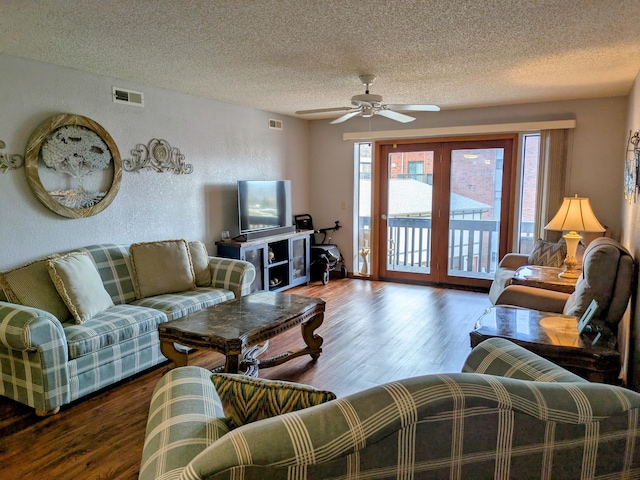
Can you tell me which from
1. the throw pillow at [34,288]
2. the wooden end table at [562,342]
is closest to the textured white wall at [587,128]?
the wooden end table at [562,342]

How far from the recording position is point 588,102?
5023mm

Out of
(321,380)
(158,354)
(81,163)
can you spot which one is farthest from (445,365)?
(81,163)

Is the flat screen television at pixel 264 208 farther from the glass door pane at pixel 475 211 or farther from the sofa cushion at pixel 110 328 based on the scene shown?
the glass door pane at pixel 475 211

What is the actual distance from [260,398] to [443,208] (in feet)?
17.2

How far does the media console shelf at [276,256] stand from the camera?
516cm

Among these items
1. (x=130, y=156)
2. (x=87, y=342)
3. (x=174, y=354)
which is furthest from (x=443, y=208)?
(x=87, y=342)

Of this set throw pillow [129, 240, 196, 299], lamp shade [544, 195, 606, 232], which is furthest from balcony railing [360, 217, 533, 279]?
throw pillow [129, 240, 196, 299]

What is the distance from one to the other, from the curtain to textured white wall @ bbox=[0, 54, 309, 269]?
3.23 meters

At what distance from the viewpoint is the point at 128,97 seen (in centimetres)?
412

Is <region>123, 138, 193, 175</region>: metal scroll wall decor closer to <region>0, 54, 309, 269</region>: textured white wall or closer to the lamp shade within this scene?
<region>0, 54, 309, 269</region>: textured white wall

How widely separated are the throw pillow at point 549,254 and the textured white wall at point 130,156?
10.9ft

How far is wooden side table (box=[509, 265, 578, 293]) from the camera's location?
11.2ft

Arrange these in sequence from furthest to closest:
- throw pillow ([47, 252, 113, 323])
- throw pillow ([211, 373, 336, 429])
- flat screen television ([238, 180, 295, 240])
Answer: flat screen television ([238, 180, 295, 240])
throw pillow ([47, 252, 113, 323])
throw pillow ([211, 373, 336, 429])

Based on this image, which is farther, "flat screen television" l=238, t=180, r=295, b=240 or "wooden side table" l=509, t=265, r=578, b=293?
"flat screen television" l=238, t=180, r=295, b=240
